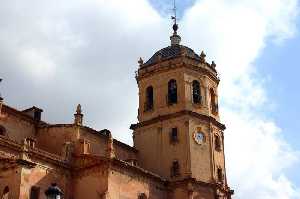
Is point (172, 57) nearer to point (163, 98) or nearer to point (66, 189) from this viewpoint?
point (163, 98)

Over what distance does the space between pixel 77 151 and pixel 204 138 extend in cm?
1203

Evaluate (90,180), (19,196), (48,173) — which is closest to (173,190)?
(90,180)

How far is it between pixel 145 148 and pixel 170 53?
9321mm

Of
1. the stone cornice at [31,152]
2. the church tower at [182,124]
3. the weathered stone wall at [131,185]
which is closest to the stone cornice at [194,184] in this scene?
the church tower at [182,124]

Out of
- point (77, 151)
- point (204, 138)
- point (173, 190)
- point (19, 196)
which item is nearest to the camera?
point (19, 196)

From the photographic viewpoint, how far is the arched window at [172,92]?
4738cm

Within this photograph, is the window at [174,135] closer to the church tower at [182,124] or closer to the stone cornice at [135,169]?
the church tower at [182,124]

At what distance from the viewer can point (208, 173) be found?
145 feet

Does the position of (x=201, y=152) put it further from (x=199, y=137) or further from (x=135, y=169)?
(x=135, y=169)

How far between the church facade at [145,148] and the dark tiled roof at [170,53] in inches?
4.3

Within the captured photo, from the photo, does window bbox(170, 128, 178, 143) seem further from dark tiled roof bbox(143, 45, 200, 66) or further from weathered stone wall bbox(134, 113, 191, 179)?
dark tiled roof bbox(143, 45, 200, 66)

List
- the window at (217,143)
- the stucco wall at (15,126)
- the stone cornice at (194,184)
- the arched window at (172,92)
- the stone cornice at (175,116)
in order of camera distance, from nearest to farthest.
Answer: the stucco wall at (15,126)
the stone cornice at (194,184)
the stone cornice at (175,116)
the window at (217,143)
the arched window at (172,92)

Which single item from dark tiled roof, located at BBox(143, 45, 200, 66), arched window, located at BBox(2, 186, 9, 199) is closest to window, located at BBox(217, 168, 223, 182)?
dark tiled roof, located at BBox(143, 45, 200, 66)

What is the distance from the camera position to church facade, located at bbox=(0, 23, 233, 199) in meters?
35.4
